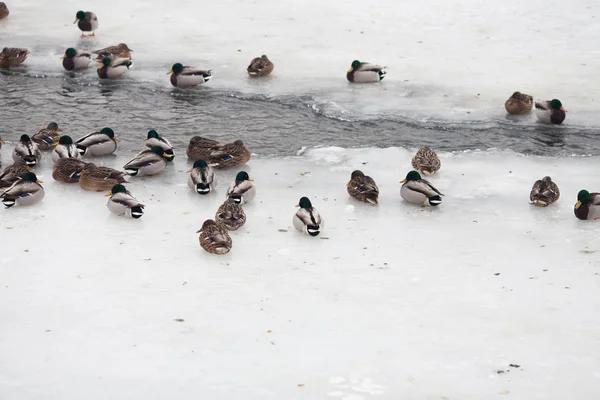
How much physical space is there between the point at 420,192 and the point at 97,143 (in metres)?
4.00

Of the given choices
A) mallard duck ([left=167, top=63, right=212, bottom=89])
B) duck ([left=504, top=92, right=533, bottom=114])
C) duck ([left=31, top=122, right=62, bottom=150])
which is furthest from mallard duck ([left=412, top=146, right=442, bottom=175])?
duck ([left=31, top=122, right=62, bottom=150])

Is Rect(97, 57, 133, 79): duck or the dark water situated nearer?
the dark water

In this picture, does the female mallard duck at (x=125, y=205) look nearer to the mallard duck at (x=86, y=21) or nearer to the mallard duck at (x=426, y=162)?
the mallard duck at (x=426, y=162)

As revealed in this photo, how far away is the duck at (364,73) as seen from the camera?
44.3 feet

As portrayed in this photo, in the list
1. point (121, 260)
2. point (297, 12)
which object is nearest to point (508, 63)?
point (297, 12)

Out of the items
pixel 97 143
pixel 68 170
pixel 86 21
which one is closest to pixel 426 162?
→ pixel 97 143

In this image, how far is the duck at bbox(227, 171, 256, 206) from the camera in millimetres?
9328

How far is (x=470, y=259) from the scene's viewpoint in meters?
8.23

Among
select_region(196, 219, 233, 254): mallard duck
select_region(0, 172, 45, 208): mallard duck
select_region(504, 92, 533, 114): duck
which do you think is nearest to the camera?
select_region(196, 219, 233, 254): mallard duck

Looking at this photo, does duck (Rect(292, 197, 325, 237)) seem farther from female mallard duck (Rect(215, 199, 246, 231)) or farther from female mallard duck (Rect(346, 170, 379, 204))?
female mallard duck (Rect(346, 170, 379, 204))

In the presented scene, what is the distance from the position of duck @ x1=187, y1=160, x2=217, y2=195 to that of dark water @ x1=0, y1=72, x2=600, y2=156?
4.94ft

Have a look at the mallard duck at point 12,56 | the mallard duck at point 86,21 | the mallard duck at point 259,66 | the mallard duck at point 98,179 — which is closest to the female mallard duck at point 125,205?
the mallard duck at point 98,179

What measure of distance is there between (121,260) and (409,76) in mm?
7129

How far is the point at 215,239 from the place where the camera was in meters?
8.16
